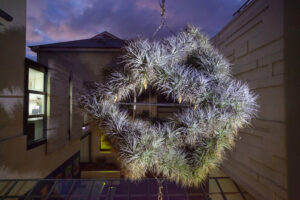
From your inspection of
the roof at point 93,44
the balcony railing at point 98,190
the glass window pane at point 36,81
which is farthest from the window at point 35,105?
the balcony railing at point 98,190

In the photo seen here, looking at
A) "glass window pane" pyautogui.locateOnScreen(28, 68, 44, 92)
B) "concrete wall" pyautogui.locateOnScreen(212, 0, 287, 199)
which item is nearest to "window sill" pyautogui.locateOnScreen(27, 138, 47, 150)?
"glass window pane" pyautogui.locateOnScreen(28, 68, 44, 92)

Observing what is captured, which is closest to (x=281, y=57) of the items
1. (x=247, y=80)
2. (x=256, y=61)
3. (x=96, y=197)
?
(x=256, y=61)

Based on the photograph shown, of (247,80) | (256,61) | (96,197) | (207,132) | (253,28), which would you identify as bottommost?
(96,197)

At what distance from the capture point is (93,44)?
3.71ft

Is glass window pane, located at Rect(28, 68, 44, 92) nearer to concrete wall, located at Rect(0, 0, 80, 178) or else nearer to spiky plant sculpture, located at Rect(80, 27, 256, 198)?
concrete wall, located at Rect(0, 0, 80, 178)

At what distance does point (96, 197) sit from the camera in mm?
1190

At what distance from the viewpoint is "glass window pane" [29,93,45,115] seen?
1056 mm

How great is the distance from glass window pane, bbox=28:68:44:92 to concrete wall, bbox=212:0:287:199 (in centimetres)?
160

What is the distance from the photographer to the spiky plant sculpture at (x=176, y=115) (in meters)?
0.64

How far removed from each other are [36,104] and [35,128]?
0.59 feet

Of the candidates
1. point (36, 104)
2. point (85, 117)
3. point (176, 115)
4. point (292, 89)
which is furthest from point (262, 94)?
point (36, 104)

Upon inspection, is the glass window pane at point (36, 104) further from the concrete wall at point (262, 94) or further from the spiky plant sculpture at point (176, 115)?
the concrete wall at point (262, 94)

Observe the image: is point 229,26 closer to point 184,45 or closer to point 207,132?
point 184,45

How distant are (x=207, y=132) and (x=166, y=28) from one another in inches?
24.3
